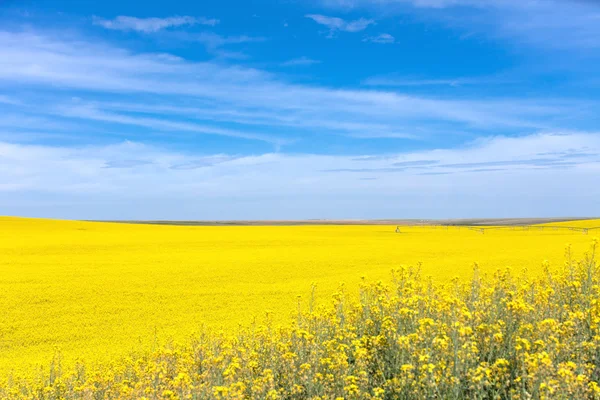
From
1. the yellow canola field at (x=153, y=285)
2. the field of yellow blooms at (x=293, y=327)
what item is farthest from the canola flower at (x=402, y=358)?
the yellow canola field at (x=153, y=285)

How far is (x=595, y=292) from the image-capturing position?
20.5ft

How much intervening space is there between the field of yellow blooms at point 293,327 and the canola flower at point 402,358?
0.02 metres

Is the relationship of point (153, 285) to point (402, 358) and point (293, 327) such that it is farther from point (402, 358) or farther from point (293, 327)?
point (402, 358)

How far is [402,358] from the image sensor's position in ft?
13.1

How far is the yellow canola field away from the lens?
860 cm

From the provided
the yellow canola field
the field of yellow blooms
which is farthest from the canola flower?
the yellow canola field

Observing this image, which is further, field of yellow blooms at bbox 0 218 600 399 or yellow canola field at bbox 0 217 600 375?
yellow canola field at bbox 0 217 600 375

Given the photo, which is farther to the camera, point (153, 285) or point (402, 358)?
point (153, 285)

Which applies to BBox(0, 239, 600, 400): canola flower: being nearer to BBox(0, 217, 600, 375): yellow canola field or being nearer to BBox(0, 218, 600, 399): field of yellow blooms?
BBox(0, 218, 600, 399): field of yellow blooms

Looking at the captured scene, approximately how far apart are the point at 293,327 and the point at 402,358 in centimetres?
159

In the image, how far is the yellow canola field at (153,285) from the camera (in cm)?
860

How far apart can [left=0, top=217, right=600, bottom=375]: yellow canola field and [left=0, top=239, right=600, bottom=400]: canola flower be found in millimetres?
2104

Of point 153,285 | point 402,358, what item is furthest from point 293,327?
point 153,285

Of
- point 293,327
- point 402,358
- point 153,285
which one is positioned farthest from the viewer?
point 153,285
